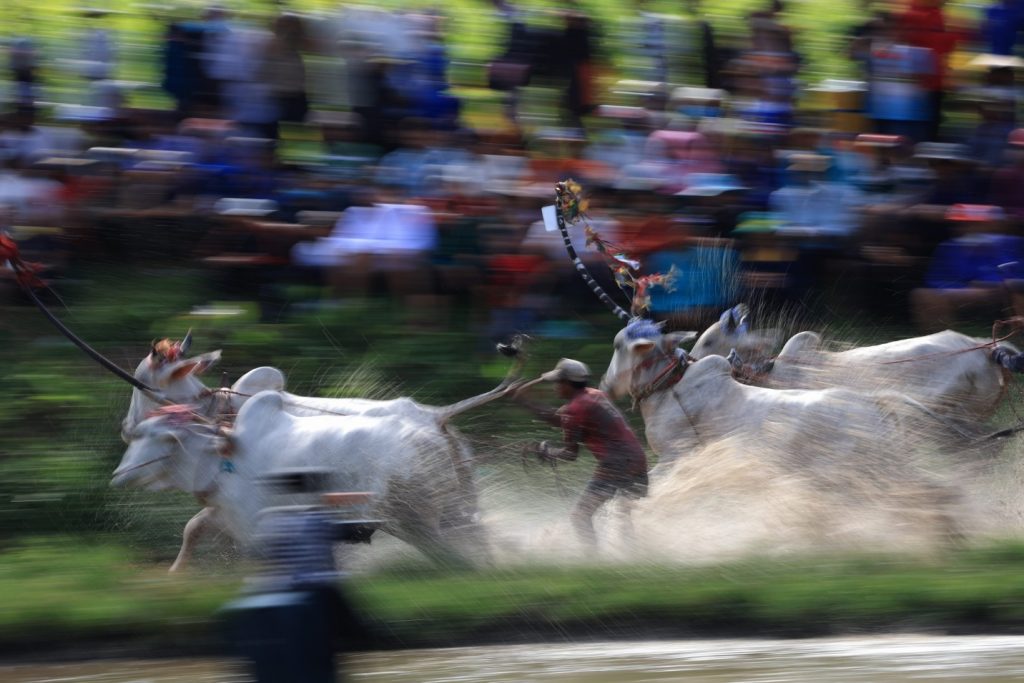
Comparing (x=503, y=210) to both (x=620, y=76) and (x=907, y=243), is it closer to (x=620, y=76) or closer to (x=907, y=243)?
(x=620, y=76)

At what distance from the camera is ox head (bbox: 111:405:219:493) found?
20.3ft

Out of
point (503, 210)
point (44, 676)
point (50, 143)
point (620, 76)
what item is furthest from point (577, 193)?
point (44, 676)

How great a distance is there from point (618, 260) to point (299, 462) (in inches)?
89.9

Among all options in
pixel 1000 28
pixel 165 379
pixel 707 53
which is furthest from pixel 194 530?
pixel 1000 28

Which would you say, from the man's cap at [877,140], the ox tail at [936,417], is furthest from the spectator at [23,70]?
the ox tail at [936,417]

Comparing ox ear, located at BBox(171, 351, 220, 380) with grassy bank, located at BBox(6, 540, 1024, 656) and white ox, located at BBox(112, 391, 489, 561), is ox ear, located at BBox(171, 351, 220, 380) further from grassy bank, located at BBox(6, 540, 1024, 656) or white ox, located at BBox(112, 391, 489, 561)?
grassy bank, located at BBox(6, 540, 1024, 656)

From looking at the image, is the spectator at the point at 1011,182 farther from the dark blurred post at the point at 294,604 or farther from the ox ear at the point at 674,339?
the dark blurred post at the point at 294,604

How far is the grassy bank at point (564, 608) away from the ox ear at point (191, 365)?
4.18ft

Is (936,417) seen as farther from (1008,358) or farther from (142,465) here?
(142,465)

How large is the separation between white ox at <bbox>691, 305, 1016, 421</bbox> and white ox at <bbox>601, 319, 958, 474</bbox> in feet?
0.70

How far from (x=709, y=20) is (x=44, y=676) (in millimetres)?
5491

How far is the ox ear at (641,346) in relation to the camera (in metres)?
6.89

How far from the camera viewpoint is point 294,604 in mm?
3105

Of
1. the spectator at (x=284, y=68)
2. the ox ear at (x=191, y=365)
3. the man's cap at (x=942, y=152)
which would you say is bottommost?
the ox ear at (x=191, y=365)
